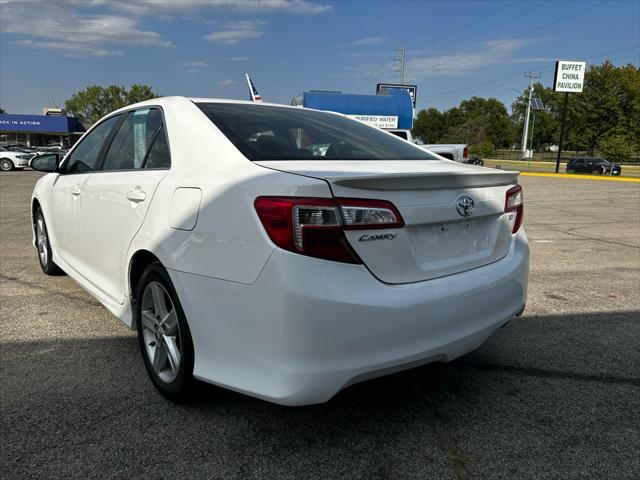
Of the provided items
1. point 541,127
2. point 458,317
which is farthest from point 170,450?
point 541,127

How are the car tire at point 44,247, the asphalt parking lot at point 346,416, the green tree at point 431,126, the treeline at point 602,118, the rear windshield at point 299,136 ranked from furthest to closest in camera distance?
the green tree at point 431,126 → the treeline at point 602,118 → the car tire at point 44,247 → the rear windshield at point 299,136 → the asphalt parking lot at point 346,416

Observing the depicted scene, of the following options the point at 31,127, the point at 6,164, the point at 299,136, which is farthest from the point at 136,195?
the point at 31,127

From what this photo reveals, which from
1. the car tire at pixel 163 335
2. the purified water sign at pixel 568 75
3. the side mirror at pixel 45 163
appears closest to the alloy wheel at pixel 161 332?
the car tire at pixel 163 335

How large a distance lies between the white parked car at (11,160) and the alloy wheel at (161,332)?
3099cm

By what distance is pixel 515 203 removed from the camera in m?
2.83

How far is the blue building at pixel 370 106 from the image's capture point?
20.3m

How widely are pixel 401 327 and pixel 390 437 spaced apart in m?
0.64

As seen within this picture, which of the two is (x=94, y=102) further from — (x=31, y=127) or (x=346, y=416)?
(x=346, y=416)

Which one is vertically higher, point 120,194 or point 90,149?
point 90,149

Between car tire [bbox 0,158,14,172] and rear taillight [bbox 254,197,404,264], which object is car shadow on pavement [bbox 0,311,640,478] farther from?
car tire [bbox 0,158,14,172]

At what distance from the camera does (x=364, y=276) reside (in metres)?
2.08

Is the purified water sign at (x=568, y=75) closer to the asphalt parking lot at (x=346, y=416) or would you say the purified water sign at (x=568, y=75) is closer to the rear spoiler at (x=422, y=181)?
the asphalt parking lot at (x=346, y=416)

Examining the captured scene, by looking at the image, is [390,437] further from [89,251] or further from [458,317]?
[89,251]

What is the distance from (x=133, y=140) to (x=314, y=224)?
1879 mm
